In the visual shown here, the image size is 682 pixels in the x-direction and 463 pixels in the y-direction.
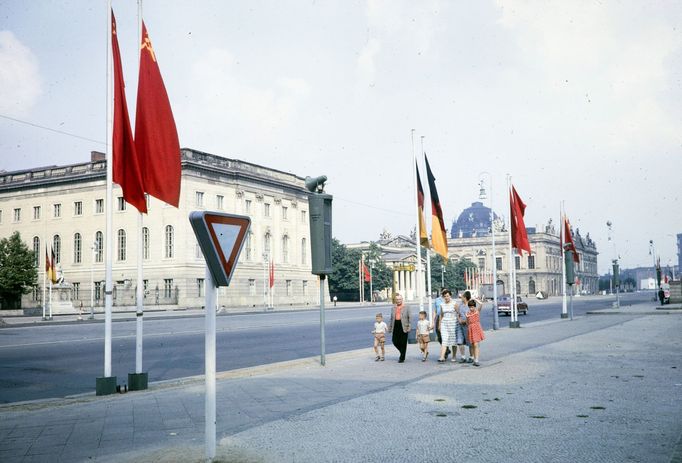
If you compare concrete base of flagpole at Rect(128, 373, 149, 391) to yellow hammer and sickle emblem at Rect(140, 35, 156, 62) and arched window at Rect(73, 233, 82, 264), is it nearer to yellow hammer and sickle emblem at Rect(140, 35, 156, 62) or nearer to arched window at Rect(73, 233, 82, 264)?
yellow hammer and sickle emblem at Rect(140, 35, 156, 62)

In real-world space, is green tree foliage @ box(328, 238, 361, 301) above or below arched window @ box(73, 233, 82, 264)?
below

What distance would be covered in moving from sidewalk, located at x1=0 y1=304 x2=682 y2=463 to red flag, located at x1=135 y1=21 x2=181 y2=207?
363 centimetres

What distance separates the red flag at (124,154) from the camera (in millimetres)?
10969

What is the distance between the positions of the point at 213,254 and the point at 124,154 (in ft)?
21.4

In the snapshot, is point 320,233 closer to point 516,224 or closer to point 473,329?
point 473,329

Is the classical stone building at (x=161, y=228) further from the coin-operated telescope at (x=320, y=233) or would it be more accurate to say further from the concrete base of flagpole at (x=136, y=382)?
the concrete base of flagpole at (x=136, y=382)

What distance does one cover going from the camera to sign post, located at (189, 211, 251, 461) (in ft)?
17.7

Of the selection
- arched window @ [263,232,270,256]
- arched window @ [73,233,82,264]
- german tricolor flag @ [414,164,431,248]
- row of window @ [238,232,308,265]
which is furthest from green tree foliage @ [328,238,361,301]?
german tricolor flag @ [414,164,431,248]

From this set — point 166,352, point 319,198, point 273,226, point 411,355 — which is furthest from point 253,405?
point 273,226

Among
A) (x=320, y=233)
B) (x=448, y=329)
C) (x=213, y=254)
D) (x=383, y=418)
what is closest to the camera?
(x=213, y=254)

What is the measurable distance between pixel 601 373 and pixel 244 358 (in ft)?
30.8

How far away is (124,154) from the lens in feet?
36.6

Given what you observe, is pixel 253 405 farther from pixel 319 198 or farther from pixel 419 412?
pixel 319 198

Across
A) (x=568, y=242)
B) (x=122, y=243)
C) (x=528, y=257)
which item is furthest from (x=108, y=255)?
(x=528, y=257)
